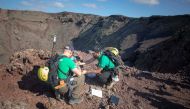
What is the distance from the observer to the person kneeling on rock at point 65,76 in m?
5.37

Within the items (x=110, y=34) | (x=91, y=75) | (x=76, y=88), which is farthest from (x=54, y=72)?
(x=110, y=34)

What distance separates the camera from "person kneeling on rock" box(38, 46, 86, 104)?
537 cm

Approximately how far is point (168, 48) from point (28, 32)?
27.4m

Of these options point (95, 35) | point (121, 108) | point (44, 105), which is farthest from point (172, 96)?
point (95, 35)

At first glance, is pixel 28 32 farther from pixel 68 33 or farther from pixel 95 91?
pixel 95 91

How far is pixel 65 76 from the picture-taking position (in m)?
5.57

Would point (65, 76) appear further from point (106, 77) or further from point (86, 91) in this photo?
point (106, 77)

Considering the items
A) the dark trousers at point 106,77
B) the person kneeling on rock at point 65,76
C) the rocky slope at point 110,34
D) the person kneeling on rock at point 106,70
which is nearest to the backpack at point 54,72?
the person kneeling on rock at point 65,76

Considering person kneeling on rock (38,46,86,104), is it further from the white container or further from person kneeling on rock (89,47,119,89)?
the white container

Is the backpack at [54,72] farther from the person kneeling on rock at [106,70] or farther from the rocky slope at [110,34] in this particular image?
the rocky slope at [110,34]

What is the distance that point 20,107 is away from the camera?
556 cm

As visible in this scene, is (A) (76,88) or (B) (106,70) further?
(B) (106,70)

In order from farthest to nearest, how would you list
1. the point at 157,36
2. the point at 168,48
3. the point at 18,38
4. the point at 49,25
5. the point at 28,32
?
the point at 49,25, the point at 28,32, the point at 18,38, the point at 157,36, the point at 168,48

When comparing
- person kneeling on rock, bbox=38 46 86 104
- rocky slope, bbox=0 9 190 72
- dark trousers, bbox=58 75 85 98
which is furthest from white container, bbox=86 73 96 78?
rocky slope, bbox=0 9 190 72
